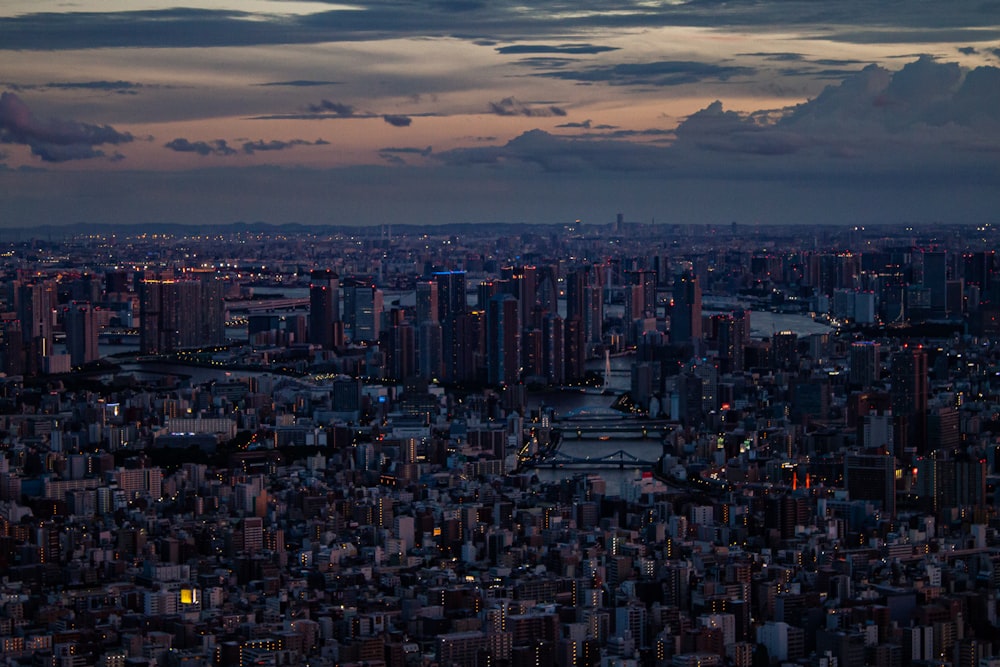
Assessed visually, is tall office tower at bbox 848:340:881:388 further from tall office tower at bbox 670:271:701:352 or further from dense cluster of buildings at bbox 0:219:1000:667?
tall office tower at bbox 670:271:701:352

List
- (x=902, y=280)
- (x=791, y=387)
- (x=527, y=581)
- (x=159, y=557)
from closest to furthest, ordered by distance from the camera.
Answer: (x=527, y=581)
(x=159, y=557)
(x=791, y=387)
(x=902, y=280)

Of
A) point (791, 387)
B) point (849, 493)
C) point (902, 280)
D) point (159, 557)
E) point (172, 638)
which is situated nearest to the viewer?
point (172, 638)

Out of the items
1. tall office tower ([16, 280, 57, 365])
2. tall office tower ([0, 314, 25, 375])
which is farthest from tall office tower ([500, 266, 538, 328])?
tall office tower ([0, 314, 25, 375])

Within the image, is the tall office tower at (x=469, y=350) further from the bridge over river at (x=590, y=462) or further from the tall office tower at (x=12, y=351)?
the bridge over river at (x=590, y=462)

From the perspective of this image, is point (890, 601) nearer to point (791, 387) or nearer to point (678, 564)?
point (678, 564)

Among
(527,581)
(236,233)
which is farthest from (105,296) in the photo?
(527,581)

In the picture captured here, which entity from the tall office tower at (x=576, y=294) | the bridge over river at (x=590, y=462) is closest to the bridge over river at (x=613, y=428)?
the bridge over river at (x=590, y=462)
